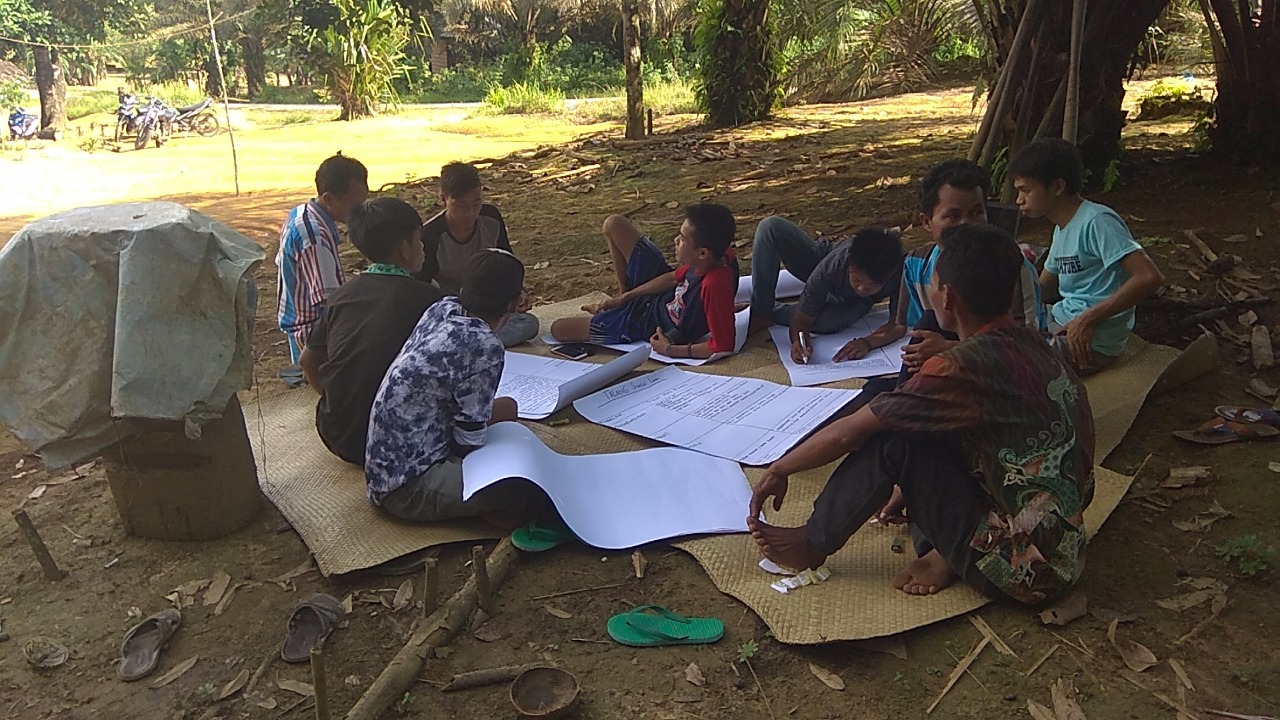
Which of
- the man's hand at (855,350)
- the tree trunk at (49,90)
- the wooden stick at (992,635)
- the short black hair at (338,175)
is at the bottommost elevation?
the wooden stick at (992,635)

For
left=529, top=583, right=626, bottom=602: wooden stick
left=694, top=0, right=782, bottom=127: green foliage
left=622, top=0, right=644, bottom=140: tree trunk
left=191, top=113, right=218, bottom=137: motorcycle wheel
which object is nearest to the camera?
left=529, top=583, right=626, bottom=602: wooden stick

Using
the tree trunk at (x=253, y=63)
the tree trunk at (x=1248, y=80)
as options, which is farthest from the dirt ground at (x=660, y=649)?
the tree trunk at (x=253, y=63)

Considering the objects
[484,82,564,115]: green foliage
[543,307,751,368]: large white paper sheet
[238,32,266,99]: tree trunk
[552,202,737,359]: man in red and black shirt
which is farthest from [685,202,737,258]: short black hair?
[238,32,266,99]: tree trunk

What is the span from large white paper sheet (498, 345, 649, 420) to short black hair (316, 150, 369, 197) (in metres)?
1.00

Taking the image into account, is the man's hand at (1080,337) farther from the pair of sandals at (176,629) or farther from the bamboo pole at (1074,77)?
the pair of sandals at (176,629)

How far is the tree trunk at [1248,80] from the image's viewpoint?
5.90m

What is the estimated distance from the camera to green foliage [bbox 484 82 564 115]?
18.8 meters

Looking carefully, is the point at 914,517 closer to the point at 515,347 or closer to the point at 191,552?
the point at 191,552

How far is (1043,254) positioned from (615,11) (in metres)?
21.2

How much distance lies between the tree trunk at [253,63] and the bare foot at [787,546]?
102 feet

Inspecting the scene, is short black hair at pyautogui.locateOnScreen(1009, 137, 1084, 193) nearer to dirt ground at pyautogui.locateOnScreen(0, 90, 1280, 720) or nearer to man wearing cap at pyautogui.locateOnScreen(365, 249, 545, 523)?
dirt ground at pyautogui.locateOnScreen(0, 90, 1280, 720)

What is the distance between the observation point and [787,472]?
2.34m

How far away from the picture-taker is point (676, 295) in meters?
4.29

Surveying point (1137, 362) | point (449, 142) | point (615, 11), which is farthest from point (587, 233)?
point (615, 11)
